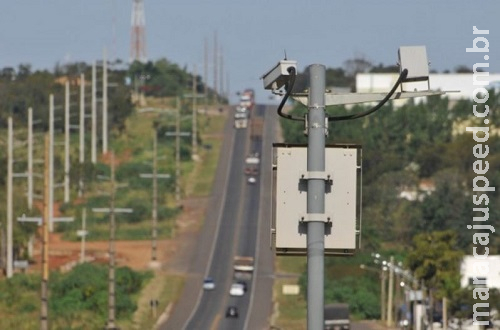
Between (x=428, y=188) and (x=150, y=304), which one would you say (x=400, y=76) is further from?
(x=428, y=188)

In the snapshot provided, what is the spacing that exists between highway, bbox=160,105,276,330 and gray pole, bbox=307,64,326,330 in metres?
77.6

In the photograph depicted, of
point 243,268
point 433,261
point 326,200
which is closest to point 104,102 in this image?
point 243,268

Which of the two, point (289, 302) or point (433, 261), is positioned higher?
point (433, 261)

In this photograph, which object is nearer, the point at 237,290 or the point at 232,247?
the point at 237,290

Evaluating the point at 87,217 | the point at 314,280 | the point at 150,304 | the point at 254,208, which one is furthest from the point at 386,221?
the point at 314,280

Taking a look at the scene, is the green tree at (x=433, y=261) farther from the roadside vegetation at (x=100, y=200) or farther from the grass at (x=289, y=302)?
the roadside vegetation at (x=100, y=200)

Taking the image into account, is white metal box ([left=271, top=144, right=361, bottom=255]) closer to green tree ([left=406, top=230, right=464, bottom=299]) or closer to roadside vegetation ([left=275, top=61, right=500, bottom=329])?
roadside vegetation ([left=275, top=61, right=500, bottom=329])

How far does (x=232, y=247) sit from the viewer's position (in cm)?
13512

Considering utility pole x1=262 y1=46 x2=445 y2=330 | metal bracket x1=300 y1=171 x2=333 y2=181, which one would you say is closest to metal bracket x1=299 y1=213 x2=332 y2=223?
utility pole x1=262 y1=46 x2=445 y2=330

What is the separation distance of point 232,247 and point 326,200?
391 feet

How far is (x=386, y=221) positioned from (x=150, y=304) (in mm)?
42287

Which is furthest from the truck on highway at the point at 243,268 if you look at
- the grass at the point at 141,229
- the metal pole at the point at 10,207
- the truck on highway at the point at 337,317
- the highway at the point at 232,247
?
the truck on highway at the point at 337,317

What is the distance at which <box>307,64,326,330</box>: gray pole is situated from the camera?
15875mm

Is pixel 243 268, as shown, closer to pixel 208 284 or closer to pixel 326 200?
pixel 208 284
